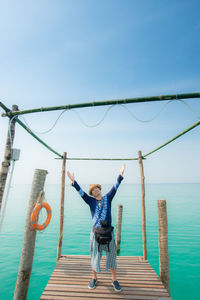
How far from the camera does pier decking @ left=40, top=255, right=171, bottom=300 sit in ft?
10.8

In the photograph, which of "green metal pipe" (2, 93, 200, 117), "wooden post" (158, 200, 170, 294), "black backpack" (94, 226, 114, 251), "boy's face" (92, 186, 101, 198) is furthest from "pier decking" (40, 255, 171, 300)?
"green metal pipe" (2, 93, 200, 117)

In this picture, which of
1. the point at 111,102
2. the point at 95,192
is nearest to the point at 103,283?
the point at 95,192

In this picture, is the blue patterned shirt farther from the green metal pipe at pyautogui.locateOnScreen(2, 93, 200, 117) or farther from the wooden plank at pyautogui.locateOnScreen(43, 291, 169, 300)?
the green metal pipe at pyautogui.locateOnScreen(2, 93, 200, 117)

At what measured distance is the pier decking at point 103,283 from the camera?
3295mm

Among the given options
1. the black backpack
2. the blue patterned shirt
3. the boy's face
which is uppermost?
the boy's face

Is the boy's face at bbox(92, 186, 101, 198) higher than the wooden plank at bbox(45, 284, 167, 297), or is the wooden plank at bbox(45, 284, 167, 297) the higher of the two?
the boy's face at bbox(92, 186, 101, 198)

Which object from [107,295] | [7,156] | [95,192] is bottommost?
[107,295]

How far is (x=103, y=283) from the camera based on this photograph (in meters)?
3.72

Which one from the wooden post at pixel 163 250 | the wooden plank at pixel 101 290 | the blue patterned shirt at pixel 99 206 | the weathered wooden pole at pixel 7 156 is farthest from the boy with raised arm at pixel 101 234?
the wooden post at pixel 163 250

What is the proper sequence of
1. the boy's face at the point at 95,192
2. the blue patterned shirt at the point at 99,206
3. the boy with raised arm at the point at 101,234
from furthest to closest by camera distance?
the boy's face at the point at 95,192 → the blue patterned shirt at the point at 99,206 → the boy with raised arm at the point at 101,234

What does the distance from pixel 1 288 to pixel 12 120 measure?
725 cm

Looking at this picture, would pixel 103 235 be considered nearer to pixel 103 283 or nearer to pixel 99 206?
A: pixel 99 206

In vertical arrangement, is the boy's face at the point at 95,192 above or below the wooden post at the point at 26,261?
above

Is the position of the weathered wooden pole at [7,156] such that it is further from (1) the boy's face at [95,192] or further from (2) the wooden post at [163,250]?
(2) the wooden post at [163,250]
